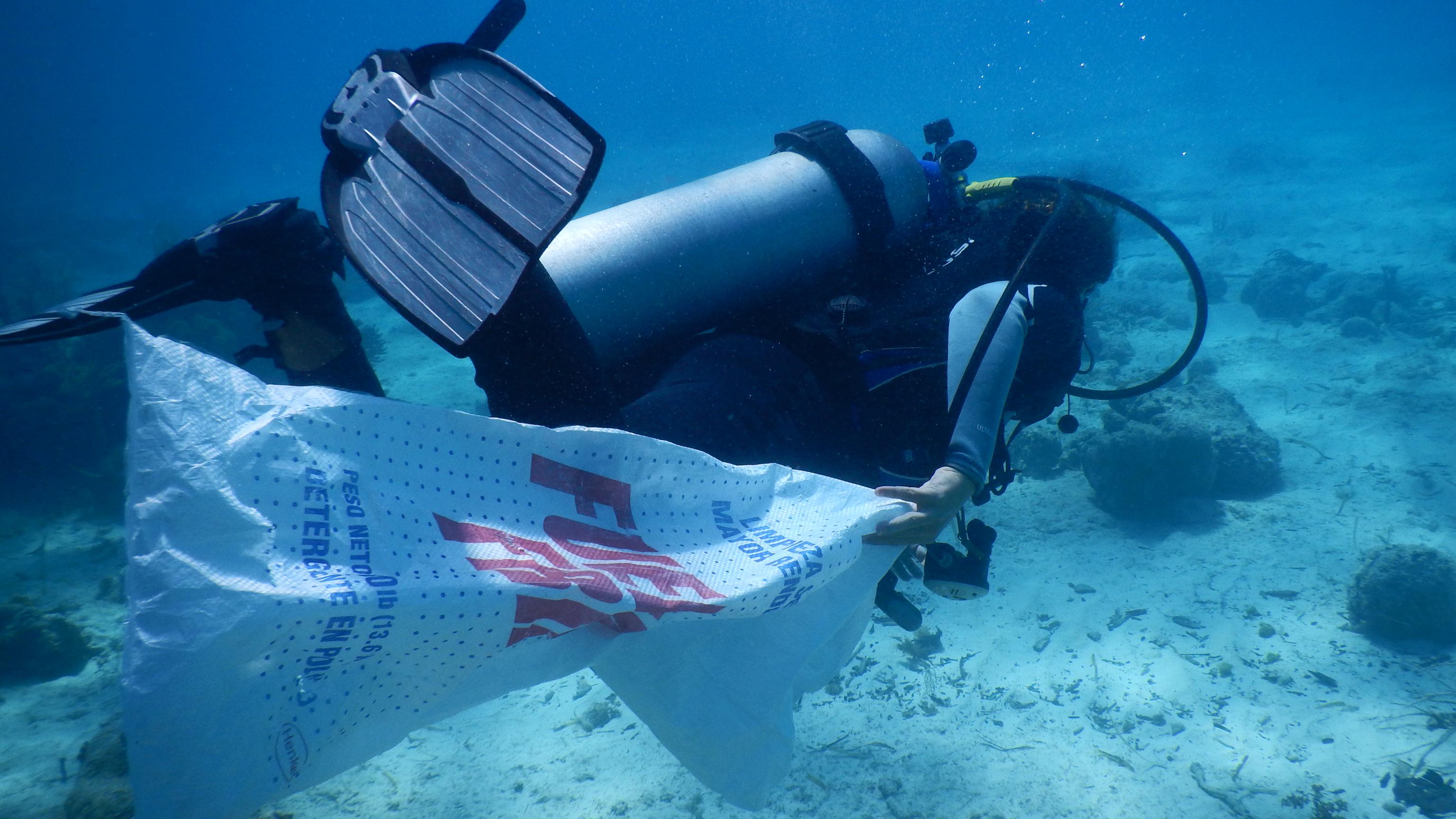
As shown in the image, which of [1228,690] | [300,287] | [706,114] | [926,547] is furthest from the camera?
[706,114]

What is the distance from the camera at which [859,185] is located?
311cm

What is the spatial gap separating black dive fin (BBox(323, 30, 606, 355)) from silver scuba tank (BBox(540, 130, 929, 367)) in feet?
2.26

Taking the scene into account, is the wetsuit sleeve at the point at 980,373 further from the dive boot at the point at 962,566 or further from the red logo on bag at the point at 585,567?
the red logo on bag at the point at 585,567

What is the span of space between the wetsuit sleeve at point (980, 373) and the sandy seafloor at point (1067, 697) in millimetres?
3203

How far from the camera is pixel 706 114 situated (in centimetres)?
6162

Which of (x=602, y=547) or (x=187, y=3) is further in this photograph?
(x=187, y=3)

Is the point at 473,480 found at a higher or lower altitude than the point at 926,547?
higher

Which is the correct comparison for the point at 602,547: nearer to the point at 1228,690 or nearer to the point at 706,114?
the point at 1228,690

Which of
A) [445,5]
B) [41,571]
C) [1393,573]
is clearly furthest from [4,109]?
[1393,573]

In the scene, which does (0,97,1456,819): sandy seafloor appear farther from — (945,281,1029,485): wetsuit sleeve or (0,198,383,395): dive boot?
(0,198,383,395): dive boot

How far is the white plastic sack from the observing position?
119 centimetres

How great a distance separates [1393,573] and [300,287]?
828 centimetres

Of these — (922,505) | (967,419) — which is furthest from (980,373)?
(922,505)

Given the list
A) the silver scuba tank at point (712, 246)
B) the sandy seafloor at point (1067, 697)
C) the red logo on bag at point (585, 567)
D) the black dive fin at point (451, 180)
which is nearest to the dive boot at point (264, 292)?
the black dive fin at point (451, 180)
